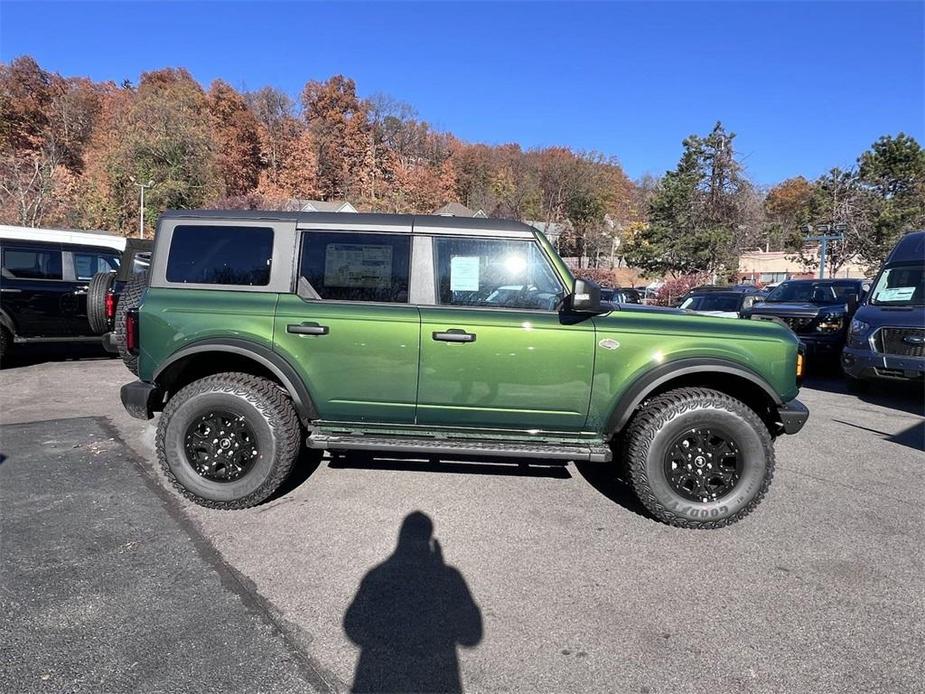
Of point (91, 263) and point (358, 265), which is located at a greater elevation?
point (358, 265)

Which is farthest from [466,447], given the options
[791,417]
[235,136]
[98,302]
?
[235,136]

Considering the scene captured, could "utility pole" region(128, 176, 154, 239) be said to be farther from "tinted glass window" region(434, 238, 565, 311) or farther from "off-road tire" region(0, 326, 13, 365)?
"tinted glass window" region(434, 238, 565, 311)

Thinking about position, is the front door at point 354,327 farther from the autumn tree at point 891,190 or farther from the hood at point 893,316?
the autumn tree at point 891,190

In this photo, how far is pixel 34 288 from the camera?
8633 millimetres

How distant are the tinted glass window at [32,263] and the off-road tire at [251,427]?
7000 mm

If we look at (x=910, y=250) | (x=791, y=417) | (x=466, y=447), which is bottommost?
(x=466, y=447)

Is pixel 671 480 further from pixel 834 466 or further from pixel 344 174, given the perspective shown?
pixel 344 174

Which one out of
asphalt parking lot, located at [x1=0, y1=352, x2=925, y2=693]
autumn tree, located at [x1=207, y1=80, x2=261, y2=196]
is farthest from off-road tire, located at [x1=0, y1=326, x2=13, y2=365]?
autumn tree, located at [x1=207, y1=80, x2=261, y2=196]

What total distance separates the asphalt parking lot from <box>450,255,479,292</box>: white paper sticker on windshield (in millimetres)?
1572

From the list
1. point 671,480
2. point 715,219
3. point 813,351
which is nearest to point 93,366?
point 671,480

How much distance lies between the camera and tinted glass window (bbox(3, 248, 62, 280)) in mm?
8555

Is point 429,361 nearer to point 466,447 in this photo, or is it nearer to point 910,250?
point 466,447

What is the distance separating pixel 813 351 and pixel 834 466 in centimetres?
586

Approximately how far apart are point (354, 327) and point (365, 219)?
805mm
